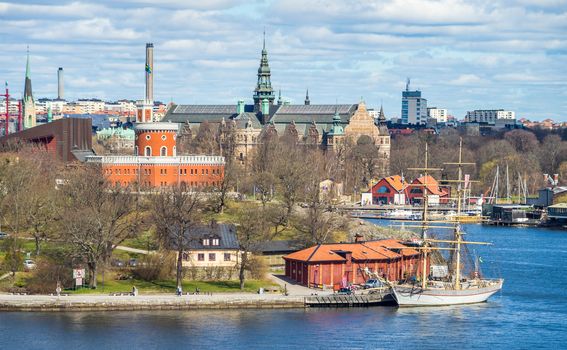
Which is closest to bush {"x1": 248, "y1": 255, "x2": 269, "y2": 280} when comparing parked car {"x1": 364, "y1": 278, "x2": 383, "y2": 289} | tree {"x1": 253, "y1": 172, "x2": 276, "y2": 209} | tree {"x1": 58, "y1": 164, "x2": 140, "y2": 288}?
parked car {"x1": 364, "y1": 278, "x2": 383, "y2": 289}

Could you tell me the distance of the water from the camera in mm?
64938

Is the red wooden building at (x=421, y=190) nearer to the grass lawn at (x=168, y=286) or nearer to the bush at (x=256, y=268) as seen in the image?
the bush at (x=256, y=268)

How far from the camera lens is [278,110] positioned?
7323 inches

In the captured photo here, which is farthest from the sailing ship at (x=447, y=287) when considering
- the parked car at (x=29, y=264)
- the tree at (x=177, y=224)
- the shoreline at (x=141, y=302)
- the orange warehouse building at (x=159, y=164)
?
the orange warehouse building at (x=159, y=164)

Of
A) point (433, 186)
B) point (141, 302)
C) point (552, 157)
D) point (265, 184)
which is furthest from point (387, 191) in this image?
point (141, 302)

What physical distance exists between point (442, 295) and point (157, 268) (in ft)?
55.3

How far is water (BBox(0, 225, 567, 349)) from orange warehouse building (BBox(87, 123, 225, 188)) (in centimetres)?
4525

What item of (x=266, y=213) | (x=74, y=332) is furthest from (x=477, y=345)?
(x=266, y=213)

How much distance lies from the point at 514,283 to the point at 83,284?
89.5 ft

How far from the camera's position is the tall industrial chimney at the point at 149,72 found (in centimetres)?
12938

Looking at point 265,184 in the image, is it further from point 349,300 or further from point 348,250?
point 349,300

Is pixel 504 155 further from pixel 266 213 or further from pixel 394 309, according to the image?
pixel 394 309

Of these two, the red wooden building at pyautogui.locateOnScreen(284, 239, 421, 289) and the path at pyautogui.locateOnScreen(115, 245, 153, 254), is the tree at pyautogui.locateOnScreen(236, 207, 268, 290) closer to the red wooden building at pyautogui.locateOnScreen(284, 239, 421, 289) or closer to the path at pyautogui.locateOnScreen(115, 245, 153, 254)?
the red wooden building at pyautogui.locateOnScreen(284, 239, 421, 289)

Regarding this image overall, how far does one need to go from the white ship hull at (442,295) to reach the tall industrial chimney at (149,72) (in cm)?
5736
